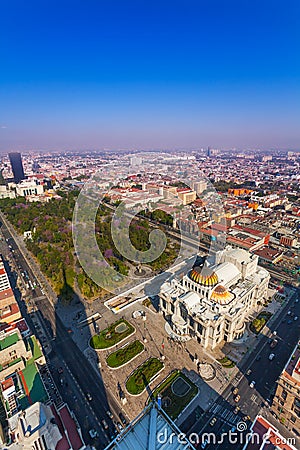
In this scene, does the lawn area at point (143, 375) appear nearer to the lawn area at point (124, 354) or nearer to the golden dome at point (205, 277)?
the lawn area at point (124, 354)

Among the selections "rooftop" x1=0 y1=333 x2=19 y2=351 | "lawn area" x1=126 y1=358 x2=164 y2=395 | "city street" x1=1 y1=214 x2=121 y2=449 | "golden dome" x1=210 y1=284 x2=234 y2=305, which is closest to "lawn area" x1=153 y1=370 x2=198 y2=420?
"lawn area" x1=126 y1=358 x2=164 y2=395

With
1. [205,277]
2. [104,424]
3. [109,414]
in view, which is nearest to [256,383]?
[205,277]

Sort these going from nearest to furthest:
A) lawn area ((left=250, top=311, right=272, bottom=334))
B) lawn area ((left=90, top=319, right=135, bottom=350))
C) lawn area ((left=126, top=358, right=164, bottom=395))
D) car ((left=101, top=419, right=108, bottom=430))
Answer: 1. car ((left=101, top=419, right=108, bottom=430))
2. lawn area ((left=126, top=358, right=164, bottom=395))
3. lawn area ((left=90, top=319, right=135, bottom=350))
4. lawn area ((left=250, top=311, right=272, bottom=334))

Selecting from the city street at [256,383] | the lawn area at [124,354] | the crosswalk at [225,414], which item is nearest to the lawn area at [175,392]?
the city street at [256,383]

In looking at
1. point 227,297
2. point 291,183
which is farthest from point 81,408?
point 291,183

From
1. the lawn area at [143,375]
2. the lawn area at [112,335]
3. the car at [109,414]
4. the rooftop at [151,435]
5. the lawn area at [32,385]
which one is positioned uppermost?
the rooftop at [151,435]

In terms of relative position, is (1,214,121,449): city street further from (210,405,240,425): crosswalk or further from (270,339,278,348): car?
(270,339,278,348): car

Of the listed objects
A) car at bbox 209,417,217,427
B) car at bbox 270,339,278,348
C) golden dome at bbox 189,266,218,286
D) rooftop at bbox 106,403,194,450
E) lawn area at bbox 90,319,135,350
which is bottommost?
car at bbox 209,417,217,427

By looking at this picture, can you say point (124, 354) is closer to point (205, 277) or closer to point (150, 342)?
point (150, 342)
